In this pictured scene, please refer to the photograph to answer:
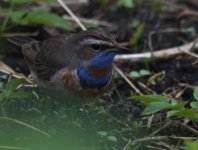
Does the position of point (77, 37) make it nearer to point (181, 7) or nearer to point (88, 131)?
point (88, 131)

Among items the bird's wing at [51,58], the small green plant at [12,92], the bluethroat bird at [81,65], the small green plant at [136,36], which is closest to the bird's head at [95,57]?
the bluethroat bird at [81,65]

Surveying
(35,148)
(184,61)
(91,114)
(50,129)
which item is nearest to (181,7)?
(184,61)

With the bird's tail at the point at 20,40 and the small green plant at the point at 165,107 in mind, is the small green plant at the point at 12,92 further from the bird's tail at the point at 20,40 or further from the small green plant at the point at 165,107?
the bird's tail at the point at 20,40

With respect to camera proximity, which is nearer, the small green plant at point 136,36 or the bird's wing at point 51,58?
the bird's wing at point 51,58

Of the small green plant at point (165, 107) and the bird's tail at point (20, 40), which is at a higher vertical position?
the bird's tail at point (20, 40)

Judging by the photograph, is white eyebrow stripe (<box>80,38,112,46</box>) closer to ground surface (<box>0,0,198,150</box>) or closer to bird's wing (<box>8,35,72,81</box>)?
bird's wing (<box>8,35,72,81</box>)

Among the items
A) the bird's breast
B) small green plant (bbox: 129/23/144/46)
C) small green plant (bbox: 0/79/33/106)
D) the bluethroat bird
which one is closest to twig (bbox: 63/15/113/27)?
small green plant (bbox: 129/23/144/46)

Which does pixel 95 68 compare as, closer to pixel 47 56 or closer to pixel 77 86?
pixel 77 86

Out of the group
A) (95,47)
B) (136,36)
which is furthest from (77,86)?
(136,36)
